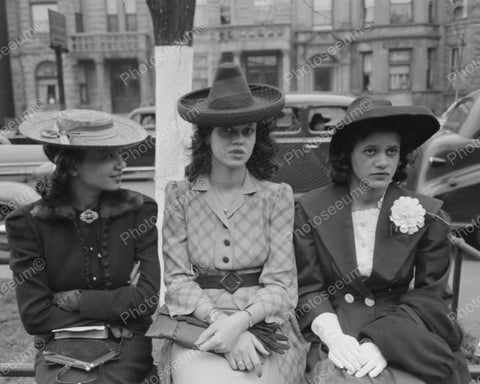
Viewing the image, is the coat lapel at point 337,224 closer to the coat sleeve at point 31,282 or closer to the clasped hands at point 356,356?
the clasped hands at point 356,356

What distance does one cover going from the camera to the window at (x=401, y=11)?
26.0 metres

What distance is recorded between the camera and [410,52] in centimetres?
2634

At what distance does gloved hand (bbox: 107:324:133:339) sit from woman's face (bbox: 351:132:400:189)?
129 cm

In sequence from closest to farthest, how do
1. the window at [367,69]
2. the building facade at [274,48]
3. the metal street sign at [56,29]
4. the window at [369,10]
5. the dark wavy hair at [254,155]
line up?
1. the dark wavy hair at [254,155]
2. the metal street sign at [56,29]
3. the building facade at [274,48]
4. the window at [369,10]
5. the window at [367,69]

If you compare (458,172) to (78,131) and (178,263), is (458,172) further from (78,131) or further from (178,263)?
(78,131)

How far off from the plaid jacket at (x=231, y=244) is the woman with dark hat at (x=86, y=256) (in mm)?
125

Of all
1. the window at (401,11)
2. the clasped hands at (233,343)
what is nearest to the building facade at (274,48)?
the window at (401,11)

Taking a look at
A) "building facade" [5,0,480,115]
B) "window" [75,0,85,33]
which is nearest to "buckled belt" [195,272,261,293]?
"building facade" [5,0,480,115]

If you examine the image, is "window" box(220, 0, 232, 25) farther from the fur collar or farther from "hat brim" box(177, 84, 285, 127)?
the fur collar

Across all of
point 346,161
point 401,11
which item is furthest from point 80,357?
point 401,11

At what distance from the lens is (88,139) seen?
235 cm

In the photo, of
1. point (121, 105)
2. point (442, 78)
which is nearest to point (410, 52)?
point (442, 78)

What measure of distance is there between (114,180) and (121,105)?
86.0 ft

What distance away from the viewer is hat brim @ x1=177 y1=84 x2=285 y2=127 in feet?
7.65
